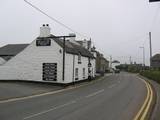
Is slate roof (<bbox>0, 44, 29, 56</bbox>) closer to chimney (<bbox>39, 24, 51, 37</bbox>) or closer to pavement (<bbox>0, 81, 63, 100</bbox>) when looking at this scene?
chimney (<bbox>39, 24, 51, 37</bbox>)

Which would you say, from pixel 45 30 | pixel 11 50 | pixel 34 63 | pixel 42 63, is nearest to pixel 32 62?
pixel 34 63

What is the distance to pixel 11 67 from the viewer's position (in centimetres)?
4094

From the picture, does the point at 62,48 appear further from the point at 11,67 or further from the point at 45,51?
the point at 11,67

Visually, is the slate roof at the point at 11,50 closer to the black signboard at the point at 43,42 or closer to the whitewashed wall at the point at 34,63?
the whitewashed wall at the point at 34,63

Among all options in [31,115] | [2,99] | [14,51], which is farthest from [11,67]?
[31,115]

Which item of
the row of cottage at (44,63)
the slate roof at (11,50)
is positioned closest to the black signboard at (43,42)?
the row of cottage at (44,63)

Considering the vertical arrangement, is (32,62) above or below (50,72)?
above

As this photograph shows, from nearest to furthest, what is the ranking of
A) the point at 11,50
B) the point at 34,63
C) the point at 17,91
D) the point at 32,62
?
the point at 17,91
the point at 34,63
the point at 32,62
the point at 11,50

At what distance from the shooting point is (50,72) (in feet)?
128

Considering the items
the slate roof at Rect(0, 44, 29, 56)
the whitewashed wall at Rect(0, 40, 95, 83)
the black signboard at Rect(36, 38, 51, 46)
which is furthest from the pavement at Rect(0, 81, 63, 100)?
the slate roof at Rect(0, 44, 29, 56)

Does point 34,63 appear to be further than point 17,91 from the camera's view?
Yes

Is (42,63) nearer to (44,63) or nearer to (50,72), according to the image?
(44,63)

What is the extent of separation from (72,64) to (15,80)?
808cm

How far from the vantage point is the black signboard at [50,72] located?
3881cm
